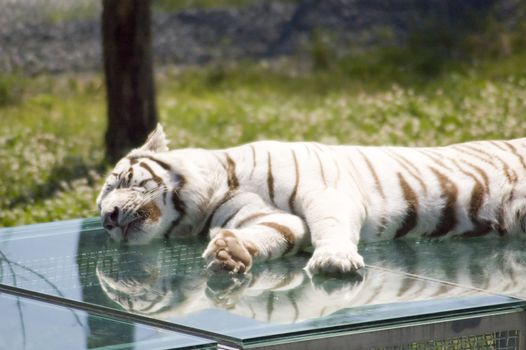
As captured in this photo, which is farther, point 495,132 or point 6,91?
point 6,91

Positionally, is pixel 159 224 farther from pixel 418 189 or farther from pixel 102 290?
pixel 418 189

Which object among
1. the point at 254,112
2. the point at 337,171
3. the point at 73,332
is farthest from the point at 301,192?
the point at 254,112

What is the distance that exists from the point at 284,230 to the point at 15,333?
0.85 m

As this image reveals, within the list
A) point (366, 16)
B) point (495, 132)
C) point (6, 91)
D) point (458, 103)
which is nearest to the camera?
point (495, 132)

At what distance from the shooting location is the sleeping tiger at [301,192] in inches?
117

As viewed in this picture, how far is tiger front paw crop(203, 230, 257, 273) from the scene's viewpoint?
2.58 metres

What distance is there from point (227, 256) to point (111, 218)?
57cm

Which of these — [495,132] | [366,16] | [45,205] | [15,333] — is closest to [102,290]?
[15,333]

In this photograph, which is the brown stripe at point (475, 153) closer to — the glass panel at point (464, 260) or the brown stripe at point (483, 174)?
the brown stripe at point (483, 174)

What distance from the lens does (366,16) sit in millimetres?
9203

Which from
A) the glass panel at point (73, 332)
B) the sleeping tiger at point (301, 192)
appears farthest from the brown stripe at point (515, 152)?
the glass panel at point (73, 332)

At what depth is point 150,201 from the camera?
3016mm

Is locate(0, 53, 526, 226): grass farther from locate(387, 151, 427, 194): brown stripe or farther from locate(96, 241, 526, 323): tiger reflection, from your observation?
locate(96, 241, 526, 323): tiger reflection

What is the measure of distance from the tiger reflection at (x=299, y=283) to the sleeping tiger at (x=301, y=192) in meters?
0.14
